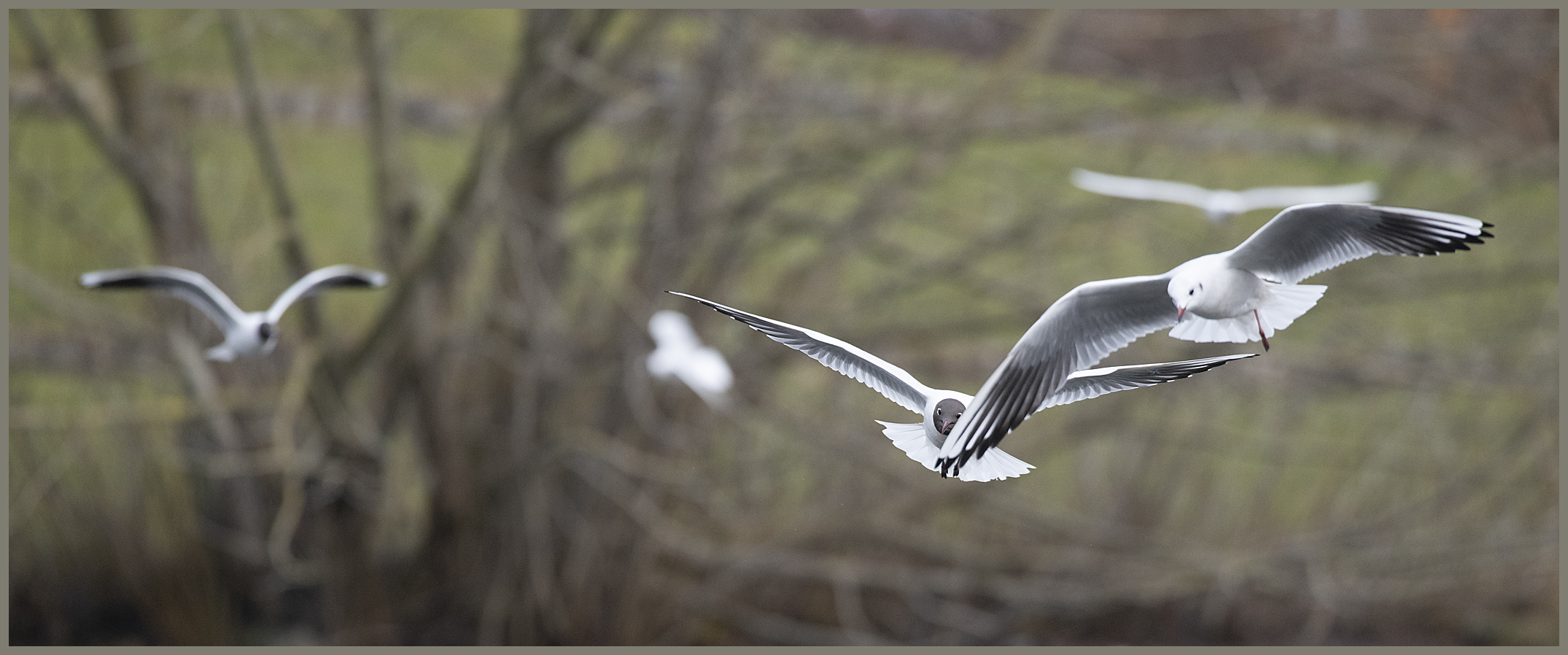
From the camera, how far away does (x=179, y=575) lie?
4.47m

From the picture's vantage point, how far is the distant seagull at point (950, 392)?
1.52 metres

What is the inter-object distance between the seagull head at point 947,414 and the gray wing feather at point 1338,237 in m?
0.36

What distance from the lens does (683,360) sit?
11.4 feet

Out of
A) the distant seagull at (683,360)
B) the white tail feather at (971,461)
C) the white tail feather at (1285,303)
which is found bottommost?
the white tail feather at (971,461)

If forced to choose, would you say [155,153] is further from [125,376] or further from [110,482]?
[110,482]

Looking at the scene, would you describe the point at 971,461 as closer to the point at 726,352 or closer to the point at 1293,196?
the point at 1293,196

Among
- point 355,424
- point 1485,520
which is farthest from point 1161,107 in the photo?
point 355,424

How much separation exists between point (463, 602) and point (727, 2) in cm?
234

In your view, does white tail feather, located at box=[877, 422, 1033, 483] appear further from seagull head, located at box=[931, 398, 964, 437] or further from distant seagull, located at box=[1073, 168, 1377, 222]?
distant seagull, located at box=[1073, 168, 1377, 222]

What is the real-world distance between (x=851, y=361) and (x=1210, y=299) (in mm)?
475

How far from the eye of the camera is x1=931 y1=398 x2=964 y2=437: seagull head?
1.57m

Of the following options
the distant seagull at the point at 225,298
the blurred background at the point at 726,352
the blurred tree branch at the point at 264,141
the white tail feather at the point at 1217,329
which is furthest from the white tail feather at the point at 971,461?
the blurred tree branch at the point at 264,141

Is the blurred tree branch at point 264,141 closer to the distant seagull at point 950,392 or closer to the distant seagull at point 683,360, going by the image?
the distant seagull at point 683,360

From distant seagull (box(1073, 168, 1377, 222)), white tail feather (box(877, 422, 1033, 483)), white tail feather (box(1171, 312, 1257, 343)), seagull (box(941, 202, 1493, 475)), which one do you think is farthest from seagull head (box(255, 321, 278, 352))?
distant seagull (box(1073, 168, 1377, 222))
